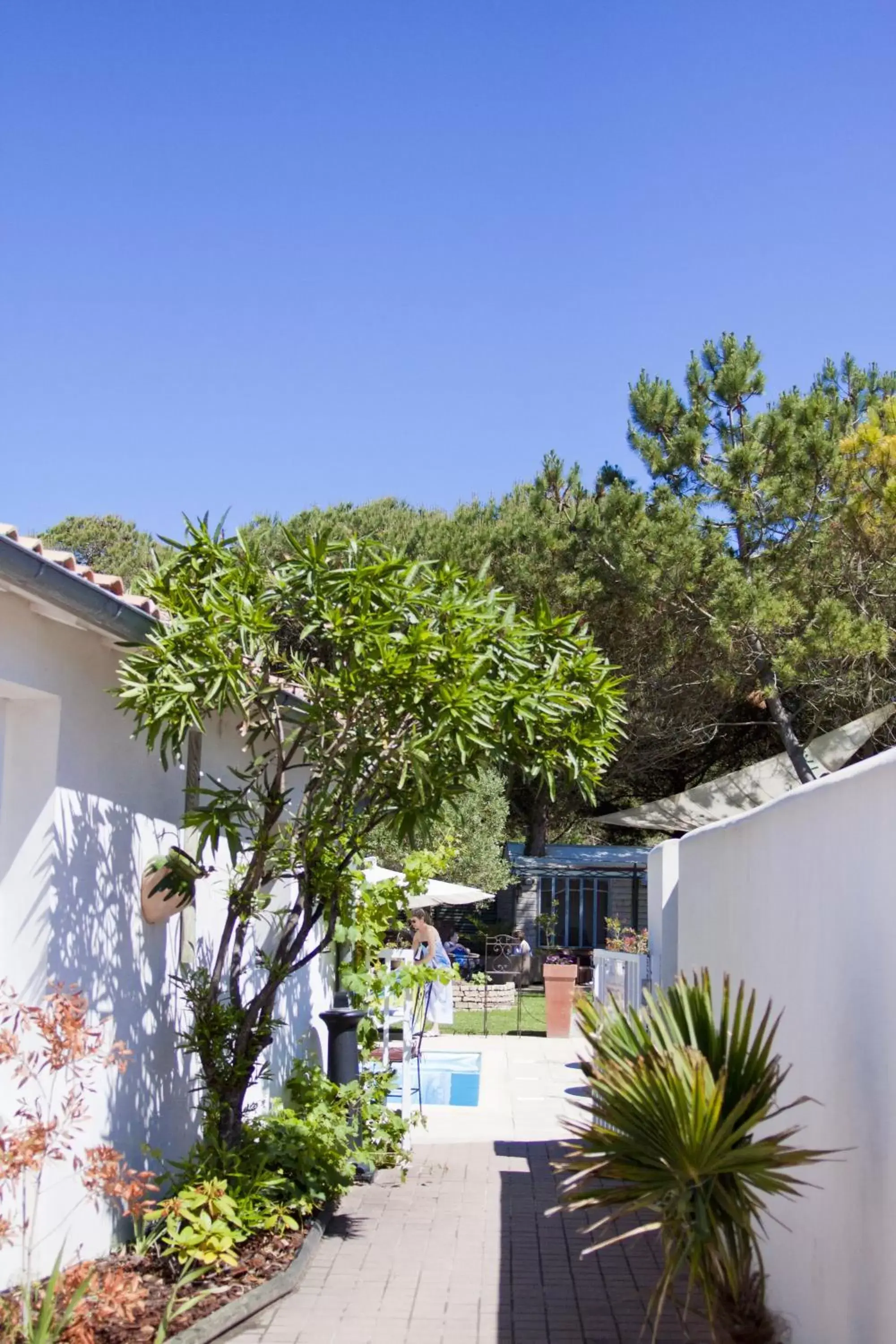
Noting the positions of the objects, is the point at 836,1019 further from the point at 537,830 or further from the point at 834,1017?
the point at 537,830

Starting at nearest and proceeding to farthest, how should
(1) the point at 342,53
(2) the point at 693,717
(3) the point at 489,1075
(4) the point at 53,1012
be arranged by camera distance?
1. (4) the point at 53,1012
2. (1) the point at 342,53
3. (3) the point at 489,1075
4. (2) the point at 693,717

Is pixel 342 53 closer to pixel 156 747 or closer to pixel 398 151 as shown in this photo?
pixel 398 151

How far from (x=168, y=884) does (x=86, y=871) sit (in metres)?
0.57

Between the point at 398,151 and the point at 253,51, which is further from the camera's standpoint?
the point at 398,151

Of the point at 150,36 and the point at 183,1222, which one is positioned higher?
the point at 150,36

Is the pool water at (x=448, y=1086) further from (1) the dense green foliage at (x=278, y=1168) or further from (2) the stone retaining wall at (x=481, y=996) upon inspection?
(2) the stone retaining wall at (x=481, y=996)

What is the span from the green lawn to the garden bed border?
12.6 metres

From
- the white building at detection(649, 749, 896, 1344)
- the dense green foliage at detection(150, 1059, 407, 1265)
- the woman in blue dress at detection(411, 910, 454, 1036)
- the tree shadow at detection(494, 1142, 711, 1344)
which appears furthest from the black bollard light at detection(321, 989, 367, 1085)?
the white building at detection(649, 749, 896, 1344)

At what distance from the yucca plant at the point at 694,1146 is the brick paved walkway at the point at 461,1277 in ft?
7.02

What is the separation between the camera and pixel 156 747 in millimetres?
7133

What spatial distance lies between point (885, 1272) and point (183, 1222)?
416cm

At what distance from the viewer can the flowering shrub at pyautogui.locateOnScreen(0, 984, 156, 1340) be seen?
14.8ft

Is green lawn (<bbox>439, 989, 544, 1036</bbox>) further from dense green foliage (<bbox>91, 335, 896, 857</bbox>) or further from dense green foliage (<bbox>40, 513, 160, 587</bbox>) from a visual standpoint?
dense green foliage (<bbox>40, 513, 160, 587</bbox>)

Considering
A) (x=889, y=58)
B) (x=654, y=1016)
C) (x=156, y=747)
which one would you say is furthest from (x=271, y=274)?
(x=654, y=1016)
